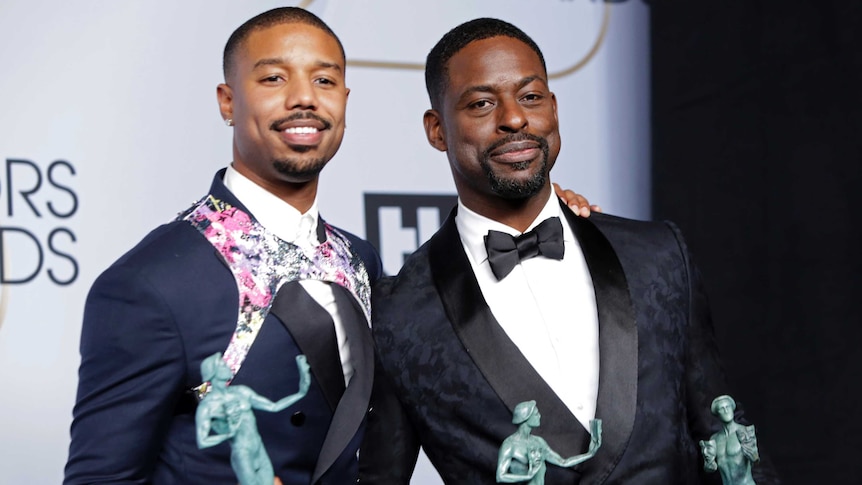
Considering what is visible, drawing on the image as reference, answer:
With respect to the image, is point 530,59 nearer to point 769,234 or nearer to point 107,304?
point 107,304

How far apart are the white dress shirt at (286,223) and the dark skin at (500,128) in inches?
12.9

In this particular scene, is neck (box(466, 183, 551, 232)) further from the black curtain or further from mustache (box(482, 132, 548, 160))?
the black curtain

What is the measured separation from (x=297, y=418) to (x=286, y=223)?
336 millimetres

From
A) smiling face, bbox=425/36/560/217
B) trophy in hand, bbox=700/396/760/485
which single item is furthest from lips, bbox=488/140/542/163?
trophy in hand, bbox=700/396/760/485

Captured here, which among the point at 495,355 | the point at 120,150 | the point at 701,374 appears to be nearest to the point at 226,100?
the point at 495,355

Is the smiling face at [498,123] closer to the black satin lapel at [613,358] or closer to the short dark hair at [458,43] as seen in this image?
the short dark hair at [458,43]

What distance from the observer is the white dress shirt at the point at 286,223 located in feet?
6.43

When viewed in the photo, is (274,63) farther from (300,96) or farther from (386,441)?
(386,441)

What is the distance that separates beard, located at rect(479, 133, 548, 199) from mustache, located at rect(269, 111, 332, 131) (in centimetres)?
30

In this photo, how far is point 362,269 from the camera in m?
2.12

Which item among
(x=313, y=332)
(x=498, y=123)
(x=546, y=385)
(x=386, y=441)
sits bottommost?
(x=386, y=441)

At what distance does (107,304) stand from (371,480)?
564mm

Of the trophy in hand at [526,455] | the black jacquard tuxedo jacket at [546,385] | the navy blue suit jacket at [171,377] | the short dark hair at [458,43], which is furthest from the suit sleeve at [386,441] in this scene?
the short dark hair at [458,43]

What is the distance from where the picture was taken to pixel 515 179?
201 cm
